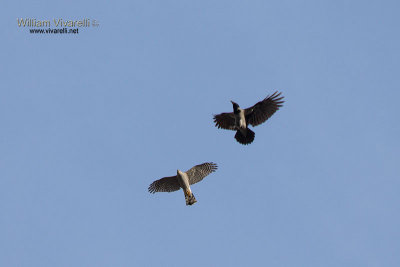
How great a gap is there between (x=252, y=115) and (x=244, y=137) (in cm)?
85

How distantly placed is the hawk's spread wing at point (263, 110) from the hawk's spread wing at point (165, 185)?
3.42m

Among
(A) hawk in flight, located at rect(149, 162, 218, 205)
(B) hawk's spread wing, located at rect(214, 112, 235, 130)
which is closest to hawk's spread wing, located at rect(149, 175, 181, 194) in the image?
(A) hawk in flight, located at rect(149, 162, 218, 205)

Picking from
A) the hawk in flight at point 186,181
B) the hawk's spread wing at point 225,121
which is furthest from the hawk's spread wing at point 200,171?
the hawk's spread wing at point 225,121

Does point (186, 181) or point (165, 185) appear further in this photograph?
point (165, 185)

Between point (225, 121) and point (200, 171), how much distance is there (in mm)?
2133

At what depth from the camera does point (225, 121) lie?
31812mm

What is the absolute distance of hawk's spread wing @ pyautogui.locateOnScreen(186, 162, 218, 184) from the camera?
30984 millimetres

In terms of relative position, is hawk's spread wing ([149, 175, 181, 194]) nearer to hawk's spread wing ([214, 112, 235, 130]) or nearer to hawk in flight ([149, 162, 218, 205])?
hawk in flight ([149, 162, 218, 205])

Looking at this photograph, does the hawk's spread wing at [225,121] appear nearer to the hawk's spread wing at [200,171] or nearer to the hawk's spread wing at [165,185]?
the hawk's spread wing at [200,171]

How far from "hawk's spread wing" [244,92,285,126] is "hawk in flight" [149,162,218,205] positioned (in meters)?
2.15

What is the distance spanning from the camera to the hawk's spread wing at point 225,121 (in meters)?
31.6

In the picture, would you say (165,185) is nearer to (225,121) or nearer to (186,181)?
(186,181)

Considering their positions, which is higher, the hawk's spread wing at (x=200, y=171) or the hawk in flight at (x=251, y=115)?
the hawk in flight at (x=251, y=115)

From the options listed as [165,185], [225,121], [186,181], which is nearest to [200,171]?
[186,181]
